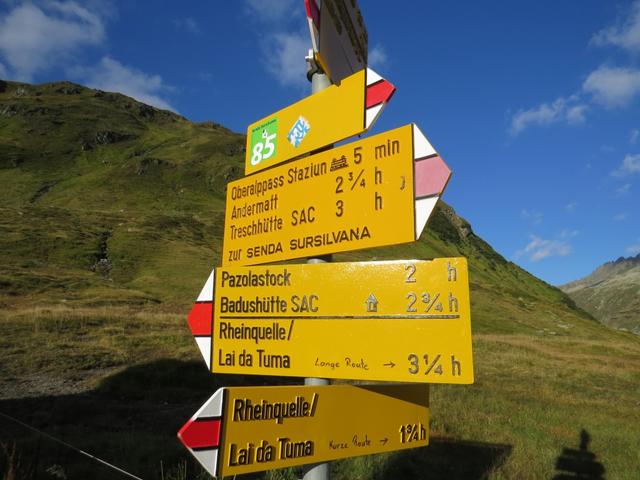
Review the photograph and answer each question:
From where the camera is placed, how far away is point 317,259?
9.70 ft

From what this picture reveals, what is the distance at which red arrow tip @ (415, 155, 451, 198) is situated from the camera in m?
2.43

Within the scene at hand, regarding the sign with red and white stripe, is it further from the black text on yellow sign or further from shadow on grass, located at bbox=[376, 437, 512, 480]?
shadow on grass, located at bbox=[376, 437, 512, 480]

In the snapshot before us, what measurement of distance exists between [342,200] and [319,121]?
27.6 inches

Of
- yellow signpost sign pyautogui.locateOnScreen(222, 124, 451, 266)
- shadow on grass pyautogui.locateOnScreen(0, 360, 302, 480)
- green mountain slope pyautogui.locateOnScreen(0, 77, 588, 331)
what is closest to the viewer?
yellow signpost sign pyautogui.locateOnScreen(222, 124, 451, 266)

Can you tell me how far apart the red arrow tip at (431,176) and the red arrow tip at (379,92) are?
0.59 meters

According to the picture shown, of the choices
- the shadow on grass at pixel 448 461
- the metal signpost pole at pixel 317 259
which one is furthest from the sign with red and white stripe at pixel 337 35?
the shadow on grass at pixel 448 461

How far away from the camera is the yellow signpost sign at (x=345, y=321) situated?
2.33m

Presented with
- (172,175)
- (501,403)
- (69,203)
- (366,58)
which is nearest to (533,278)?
(172,175)

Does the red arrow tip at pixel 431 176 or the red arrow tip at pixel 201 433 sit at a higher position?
the red arrow tip at pixel 431 176

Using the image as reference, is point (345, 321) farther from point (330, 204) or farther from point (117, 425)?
point (117, 425)

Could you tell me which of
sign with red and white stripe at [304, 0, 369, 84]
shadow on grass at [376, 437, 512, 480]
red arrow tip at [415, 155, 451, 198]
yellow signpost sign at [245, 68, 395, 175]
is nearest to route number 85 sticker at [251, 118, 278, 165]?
yellow signpost sign at [245, 68, 395, 175]

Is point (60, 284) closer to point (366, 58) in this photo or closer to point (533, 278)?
point (366, 58)

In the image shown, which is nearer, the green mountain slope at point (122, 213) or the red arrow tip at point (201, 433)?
the red arrow tip at point (201, 433)

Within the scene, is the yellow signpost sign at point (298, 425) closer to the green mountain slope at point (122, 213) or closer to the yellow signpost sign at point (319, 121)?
the yellow signpost sign at point (319, 121)
